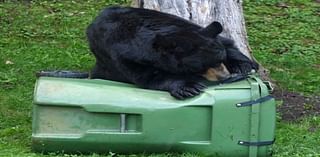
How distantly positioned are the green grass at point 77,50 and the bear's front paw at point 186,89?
743 mm

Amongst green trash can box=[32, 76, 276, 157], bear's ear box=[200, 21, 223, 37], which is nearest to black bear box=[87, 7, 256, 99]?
bear's ear box=[200, 21, 223, 37]

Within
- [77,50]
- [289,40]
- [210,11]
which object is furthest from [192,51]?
[289,40]

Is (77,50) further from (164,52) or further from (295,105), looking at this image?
(164,52)

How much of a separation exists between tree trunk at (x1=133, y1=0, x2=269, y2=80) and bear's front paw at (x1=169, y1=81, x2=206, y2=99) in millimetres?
1776

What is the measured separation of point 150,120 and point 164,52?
0.46 metres

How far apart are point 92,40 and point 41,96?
2.80ft

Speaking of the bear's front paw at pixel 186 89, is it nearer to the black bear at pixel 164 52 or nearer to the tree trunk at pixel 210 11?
the black bear at pixel 164 52

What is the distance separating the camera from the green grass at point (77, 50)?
559cm

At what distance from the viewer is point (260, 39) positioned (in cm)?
972

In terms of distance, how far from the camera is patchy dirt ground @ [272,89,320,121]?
6.38 metres

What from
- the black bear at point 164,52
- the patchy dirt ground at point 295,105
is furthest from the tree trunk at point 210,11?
the black bear at point 164,52

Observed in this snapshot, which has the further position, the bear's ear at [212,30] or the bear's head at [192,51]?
the bear's ear at [212,30]

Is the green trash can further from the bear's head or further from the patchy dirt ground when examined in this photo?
the patchy dirt ground

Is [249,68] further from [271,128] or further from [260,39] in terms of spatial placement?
[260,39]
